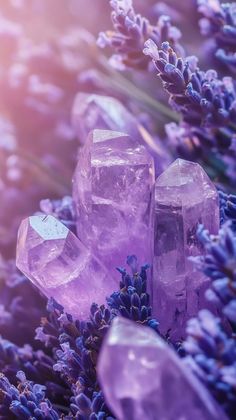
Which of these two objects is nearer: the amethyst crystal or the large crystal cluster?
the large crystal cluster

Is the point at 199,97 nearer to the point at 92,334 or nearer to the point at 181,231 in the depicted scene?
the point at 181,231

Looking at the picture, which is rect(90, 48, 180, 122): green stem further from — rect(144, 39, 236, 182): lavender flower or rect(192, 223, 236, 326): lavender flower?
rect(192, 223, 236, 326): lavender flower

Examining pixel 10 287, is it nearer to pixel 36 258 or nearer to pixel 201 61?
pixel 36 258

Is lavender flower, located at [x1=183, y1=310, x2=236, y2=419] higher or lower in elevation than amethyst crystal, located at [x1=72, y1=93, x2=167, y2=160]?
lower

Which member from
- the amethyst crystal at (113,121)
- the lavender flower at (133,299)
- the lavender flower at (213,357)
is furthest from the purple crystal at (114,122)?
the lavender flower at (213,357)

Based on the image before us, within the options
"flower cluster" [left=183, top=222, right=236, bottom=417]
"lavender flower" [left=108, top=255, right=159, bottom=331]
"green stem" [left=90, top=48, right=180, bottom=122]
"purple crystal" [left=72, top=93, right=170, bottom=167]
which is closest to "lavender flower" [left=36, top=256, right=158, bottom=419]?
"lavender flower" [left=108, top=255, right=159, bottom=331]

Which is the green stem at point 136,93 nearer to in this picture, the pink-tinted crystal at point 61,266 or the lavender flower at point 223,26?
the lavender flower at point 223,26
